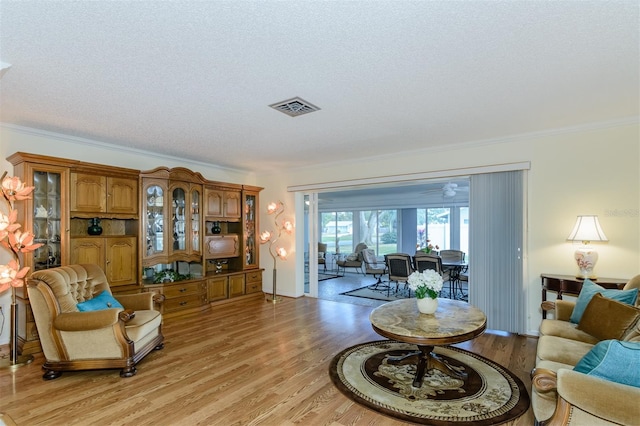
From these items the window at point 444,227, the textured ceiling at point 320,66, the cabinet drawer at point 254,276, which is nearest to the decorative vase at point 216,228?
the cabinet drawer at point 254,276

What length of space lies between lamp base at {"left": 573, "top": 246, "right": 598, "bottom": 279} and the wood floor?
100 centimetres

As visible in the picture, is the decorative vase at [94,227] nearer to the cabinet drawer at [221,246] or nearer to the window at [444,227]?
the cabinet drawer at [221,246]

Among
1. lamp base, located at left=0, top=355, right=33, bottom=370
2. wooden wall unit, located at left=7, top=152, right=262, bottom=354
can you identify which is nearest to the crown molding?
wooden wall unit, located at left=7, top=152, right=262, bottom=354

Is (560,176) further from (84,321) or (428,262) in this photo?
(84,321)

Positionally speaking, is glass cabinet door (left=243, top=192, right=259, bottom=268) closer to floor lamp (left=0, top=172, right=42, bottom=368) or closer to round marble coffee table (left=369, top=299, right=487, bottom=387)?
floor lamp (left=0, top=172, right=42, bottom=368)

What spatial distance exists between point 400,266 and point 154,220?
452 centimetres

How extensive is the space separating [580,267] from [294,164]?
444 centimetres

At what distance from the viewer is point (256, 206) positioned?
6785 mm

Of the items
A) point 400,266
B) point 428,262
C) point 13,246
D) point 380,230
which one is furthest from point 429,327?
point 380,230

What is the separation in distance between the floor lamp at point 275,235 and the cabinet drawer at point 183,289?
1.41m

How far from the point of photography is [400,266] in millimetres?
6680

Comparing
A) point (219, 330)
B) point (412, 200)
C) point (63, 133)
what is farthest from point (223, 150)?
point (412, 200)

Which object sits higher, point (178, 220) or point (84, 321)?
point (178, 220)

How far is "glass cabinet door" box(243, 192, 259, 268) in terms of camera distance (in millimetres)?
6498
